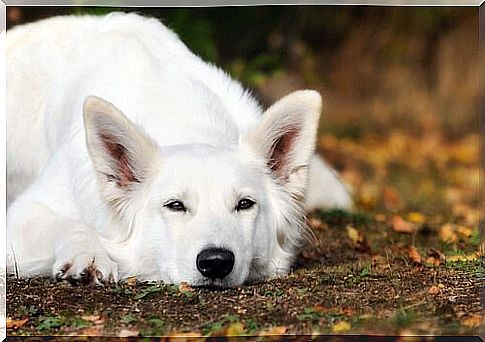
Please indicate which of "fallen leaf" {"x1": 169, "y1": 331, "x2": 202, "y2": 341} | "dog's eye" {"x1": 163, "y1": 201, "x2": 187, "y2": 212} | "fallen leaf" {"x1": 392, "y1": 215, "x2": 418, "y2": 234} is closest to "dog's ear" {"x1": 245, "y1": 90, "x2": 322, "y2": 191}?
"dog's eye" {"x1": 163, "y1": 201, "x2": 187, "y2": 212}

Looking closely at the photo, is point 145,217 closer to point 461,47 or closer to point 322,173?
point 322,173

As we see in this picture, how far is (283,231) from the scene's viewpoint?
4625mm

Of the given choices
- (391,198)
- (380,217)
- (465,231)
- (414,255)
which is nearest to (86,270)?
(414,255)

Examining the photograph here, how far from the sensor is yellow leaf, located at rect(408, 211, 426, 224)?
7156mm

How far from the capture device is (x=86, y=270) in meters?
4.35

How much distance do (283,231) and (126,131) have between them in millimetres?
869

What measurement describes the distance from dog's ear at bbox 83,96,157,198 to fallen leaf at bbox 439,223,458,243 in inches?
95.8

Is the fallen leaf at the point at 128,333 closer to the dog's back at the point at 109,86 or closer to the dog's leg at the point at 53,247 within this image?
the dog's leg at the point at 53,247

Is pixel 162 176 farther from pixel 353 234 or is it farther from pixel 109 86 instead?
pixel 353 234

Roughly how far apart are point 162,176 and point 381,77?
27.1ft

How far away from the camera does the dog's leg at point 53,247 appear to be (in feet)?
14.4

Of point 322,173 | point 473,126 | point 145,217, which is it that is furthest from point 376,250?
point 473,126

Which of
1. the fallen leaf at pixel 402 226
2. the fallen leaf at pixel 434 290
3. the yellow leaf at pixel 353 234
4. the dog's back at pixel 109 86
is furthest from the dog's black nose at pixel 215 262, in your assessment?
the fallen leaf at pixel 402 226

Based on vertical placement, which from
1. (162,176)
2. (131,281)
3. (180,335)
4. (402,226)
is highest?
(162,176)
